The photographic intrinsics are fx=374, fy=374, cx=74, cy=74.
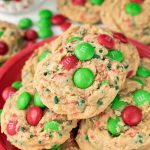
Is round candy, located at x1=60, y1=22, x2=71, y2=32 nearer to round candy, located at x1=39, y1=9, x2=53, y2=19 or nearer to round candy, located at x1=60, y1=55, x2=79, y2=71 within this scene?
round candy, located at x1=39, y1=9, x2=53, y2=19

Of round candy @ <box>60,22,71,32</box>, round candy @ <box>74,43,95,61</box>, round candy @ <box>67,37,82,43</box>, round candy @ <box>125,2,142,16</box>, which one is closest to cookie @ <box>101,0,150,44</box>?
round candy @ <box>125,2,142,16</box>

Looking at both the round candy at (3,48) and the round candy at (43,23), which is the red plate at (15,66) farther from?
the round candy at (43,23)

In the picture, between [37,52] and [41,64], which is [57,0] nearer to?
[37,52]

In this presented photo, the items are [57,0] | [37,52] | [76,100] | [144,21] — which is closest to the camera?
[76,100]

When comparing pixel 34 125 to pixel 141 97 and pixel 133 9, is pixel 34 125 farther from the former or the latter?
pixel 133 9

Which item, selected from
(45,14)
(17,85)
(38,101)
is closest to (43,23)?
(45,14)

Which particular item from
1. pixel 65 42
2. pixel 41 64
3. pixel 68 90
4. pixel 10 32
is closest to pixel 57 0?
pixel 10 32

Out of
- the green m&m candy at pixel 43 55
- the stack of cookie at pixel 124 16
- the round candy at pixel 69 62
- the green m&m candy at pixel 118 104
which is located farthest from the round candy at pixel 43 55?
the stack of cookie at pixel 124 16
